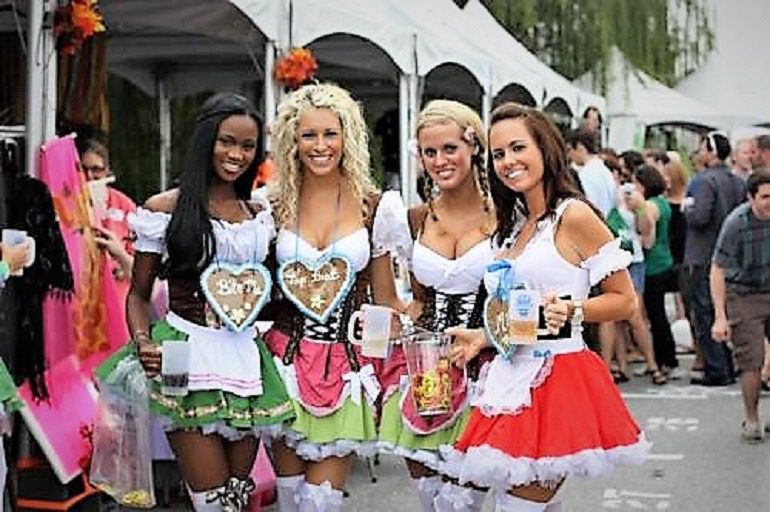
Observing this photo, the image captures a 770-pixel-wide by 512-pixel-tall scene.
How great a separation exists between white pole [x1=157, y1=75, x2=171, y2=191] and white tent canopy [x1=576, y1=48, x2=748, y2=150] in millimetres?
13927

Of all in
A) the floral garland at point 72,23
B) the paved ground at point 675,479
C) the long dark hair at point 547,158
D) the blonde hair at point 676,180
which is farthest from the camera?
the blonde hair at point 676,180

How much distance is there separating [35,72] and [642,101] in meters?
24.5

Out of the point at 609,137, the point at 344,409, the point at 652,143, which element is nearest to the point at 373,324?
the point at 344,409

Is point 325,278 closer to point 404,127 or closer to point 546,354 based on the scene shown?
point 546,354

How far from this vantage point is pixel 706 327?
35.9 feet

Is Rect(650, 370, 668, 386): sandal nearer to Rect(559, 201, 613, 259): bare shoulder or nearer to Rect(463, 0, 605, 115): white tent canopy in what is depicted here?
Rect(463, 0, 605, 115): white tent canopy

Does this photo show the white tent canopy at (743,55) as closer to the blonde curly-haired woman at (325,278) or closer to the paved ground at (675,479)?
the paved ground at (675,479)

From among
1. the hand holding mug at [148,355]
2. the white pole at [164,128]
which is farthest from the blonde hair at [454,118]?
the white pole at [164,128]

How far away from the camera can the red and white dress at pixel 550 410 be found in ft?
13.4

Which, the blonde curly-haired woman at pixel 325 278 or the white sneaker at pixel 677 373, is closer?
the blonde curly-haired woman at pixel 325 278

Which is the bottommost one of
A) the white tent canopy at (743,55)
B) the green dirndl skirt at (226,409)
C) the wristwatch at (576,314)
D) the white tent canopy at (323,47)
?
the green dirndl skirt at (226,409)

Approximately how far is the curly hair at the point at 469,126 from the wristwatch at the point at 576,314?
28.3 inches

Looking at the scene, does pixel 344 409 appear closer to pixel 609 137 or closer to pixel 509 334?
pixel 509 334

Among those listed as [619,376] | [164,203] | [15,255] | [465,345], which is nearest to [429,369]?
[465,345]
